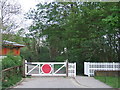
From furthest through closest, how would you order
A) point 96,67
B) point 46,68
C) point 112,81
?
point 96,67, point 46,68, point 112,81

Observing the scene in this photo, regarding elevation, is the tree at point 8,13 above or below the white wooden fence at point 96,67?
above

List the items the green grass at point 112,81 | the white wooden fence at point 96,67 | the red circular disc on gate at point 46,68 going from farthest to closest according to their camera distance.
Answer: the white wooden fence at point 96,67, the red circular disc on gate at point 46,68, the green grass at point 112,81

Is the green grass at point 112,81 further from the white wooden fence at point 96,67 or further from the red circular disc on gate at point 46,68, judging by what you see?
the red circular disc on gate at point 46,68

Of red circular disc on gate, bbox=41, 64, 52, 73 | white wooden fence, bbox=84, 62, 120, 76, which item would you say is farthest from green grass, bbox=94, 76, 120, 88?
red circular disc on gate, bbox=41, 64, 52, 73

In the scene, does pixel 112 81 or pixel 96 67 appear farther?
pixel 96 67

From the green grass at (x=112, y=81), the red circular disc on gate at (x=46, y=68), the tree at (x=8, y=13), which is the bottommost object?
the green grass at (x=112, y=81)

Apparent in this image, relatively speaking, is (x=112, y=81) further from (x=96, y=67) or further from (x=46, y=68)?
(x=46, y=68)

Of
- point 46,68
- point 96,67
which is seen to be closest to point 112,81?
point 96,67

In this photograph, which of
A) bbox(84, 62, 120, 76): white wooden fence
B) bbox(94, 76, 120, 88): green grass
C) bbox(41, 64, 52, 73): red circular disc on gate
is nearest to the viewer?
bbox(94, 76, 120, 88): green grass

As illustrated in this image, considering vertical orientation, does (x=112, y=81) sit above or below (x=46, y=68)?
below

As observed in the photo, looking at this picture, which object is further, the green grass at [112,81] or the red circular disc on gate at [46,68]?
the red circular disc on gate at [46,68]

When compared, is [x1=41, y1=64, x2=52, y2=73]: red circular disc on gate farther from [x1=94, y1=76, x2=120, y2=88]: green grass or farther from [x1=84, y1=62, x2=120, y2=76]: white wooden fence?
[x1=94, y1=76, x2=120, y2=88]: green grass

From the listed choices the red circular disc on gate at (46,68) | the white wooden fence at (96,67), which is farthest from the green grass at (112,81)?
the red circular disc on gate at (46,68)

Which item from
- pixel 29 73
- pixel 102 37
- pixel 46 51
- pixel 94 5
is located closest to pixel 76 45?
pixel 102 37
